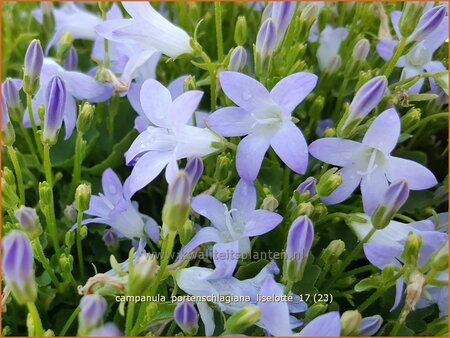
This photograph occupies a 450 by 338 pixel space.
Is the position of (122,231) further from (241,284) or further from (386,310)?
(386,310)

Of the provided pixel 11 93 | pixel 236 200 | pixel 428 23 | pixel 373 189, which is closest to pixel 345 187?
pixel 373 189

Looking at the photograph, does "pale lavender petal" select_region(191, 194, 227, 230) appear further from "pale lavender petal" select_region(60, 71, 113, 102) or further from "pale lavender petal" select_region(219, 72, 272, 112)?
"pale lavender petal" select_region(60, 71, 113, 102)

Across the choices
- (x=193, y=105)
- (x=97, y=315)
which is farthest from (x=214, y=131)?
(x=97, y=315)

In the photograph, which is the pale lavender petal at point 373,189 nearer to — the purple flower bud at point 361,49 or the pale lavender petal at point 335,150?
the pale lavender petal at point 335,150

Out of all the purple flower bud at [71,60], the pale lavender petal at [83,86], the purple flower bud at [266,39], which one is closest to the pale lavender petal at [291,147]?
the purple flower bud at [266,39]

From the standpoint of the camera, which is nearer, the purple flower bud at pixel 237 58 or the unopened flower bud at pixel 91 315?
the unopened flower bud at pixel 91 315
